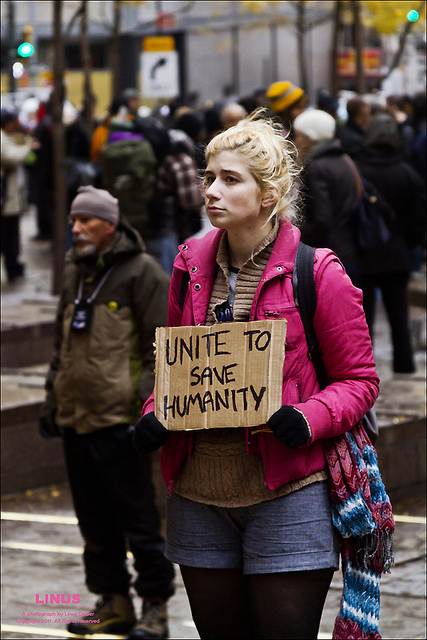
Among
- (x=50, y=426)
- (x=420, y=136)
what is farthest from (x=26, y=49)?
(x=50, y=426)

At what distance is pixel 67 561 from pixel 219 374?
3239 mm

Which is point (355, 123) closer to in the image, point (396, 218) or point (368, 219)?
point (396, 218)

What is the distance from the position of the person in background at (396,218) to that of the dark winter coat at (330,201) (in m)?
1.01

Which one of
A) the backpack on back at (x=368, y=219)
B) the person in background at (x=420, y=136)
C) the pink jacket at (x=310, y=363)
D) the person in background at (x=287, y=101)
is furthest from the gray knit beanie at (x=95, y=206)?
the person in background at (x=420, y=136)

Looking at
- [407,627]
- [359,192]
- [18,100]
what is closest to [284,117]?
[359,192]

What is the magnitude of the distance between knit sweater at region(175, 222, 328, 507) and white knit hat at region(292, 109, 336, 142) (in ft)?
13.2

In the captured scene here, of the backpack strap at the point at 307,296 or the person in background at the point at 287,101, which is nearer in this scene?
the backpack strap at the point at 307,296

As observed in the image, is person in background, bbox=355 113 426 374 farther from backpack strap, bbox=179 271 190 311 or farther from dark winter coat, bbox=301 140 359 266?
backpack strap, bbox=179 271 190 311

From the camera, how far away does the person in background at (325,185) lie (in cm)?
705

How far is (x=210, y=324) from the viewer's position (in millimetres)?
3314

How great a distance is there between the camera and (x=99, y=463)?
16.6 feet

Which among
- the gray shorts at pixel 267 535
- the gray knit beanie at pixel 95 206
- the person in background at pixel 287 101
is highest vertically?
the person in background at pixel 287 101

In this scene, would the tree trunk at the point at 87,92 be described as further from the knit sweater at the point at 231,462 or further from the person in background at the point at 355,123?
the knit sweater at the point at 231,462

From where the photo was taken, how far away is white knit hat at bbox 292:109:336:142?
285 inches
